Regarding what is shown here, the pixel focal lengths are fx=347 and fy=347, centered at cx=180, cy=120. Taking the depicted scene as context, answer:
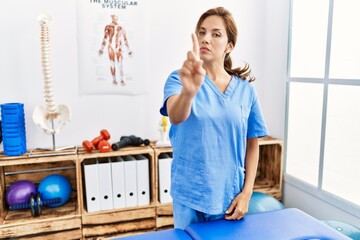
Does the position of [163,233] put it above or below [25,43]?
below

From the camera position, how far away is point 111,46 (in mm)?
2451

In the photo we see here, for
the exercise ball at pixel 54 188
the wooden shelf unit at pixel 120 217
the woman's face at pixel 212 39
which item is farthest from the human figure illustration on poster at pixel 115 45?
the woman's face at pixel 212 39

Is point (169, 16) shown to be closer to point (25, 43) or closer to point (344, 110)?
point (25, 43)

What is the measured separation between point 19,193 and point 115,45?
1171 millimetres

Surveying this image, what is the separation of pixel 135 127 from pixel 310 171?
131 cm

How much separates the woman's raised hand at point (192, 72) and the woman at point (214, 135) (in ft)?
0.49

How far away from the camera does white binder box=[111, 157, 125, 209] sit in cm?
226

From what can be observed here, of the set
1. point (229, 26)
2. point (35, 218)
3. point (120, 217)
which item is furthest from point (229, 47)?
point (35, 218)

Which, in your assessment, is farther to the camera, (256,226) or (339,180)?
(339,180)

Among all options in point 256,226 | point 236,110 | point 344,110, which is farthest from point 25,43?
point 344,110

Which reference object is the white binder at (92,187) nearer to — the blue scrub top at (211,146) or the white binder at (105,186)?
the white binder at (105,186)

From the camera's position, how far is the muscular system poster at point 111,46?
7.83 ft

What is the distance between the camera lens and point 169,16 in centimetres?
257

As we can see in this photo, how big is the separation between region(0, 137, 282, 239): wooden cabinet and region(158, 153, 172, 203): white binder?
3cm
